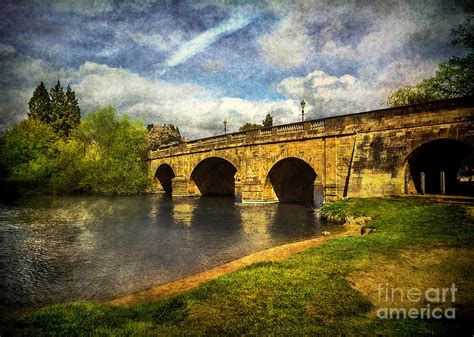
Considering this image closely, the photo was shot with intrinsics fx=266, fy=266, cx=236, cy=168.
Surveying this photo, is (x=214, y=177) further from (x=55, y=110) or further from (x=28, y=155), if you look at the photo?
(x=55, y=110)

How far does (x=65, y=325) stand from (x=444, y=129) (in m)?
18.8

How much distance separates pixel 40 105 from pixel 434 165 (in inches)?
2646

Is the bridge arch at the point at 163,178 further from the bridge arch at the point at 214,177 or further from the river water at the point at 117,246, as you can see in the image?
the river water at the point at 117,246

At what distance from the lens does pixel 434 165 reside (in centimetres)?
1847

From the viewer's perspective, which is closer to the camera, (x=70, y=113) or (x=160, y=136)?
(x=70, y=113)

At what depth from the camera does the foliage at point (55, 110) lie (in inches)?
2163

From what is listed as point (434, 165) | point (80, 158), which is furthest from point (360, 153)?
point (80, 158)

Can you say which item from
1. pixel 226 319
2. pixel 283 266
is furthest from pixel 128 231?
pixel 226 319

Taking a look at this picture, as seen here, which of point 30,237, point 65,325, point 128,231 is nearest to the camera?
point 65,325

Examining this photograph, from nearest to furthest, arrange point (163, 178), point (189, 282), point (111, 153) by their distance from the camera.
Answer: point (189, 282) → point (111, 153) → point (163, 178)

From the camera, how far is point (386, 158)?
17.2 metres

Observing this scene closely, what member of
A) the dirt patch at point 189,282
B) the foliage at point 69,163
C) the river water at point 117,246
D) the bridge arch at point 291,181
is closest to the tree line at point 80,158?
the foliage at point 69,163

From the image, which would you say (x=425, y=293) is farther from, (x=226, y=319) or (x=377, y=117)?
(x=377, y=117)

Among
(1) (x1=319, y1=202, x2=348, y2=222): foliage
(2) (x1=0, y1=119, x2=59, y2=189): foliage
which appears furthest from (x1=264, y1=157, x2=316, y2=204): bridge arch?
(2) (x1=0, y1=119, x2=59, y2=189): foliage
